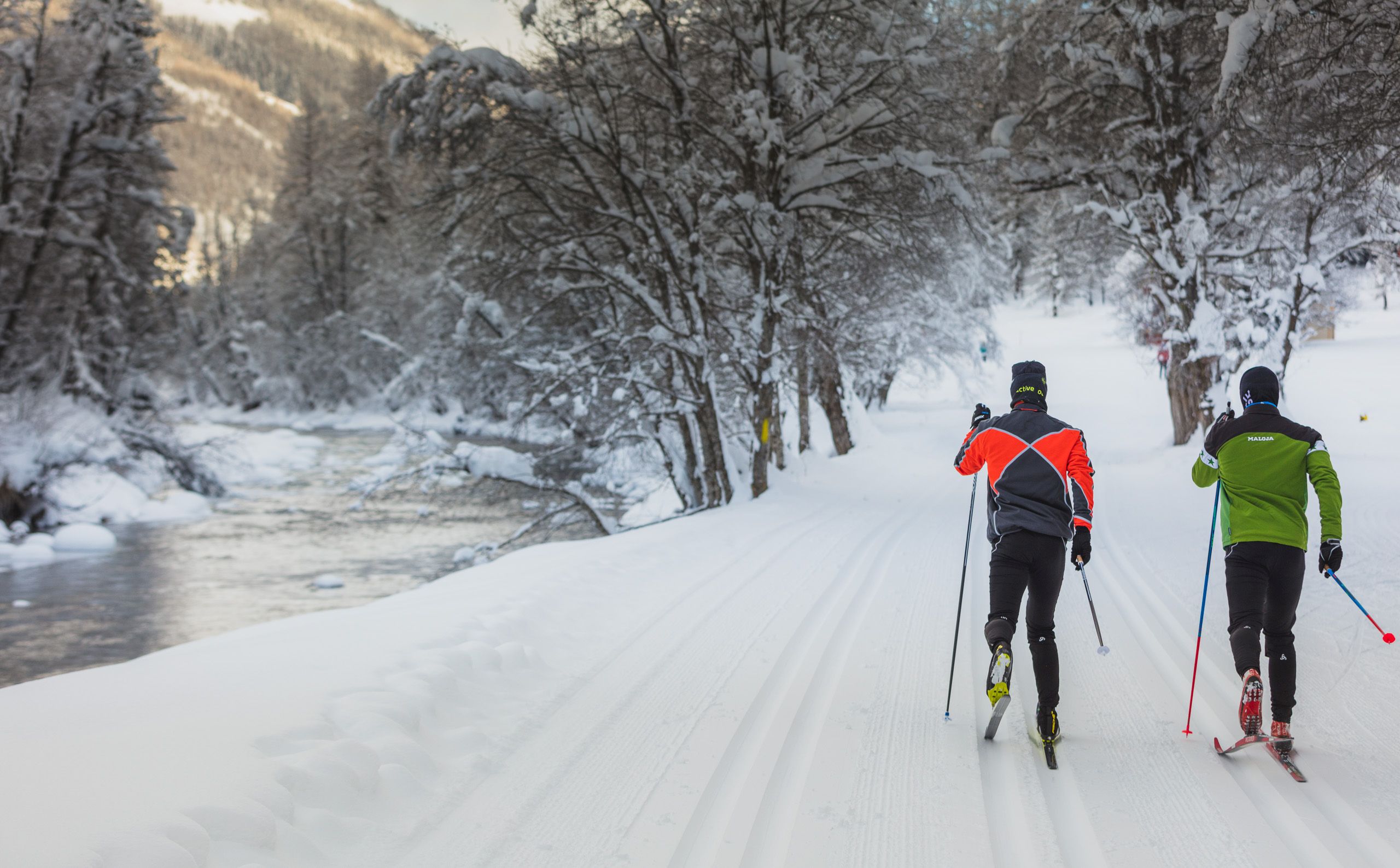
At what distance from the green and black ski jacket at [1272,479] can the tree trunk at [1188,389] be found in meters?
12.3

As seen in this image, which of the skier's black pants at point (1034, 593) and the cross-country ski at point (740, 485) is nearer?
the cross-country ski at point (740, 485)

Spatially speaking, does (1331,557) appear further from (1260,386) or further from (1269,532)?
(1260,386)

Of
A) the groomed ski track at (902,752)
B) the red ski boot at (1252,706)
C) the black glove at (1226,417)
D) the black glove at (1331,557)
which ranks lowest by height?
the groomed ski track at (902,752)

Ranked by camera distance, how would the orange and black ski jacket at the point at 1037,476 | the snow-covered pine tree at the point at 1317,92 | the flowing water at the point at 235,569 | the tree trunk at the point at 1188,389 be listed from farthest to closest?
the tree trunk at the point at 1188,389
the flowing water at the point at 235,569
the snow-covered pine tree at the point at 1317,92
the orange and black ski jacket at the point at 1037,476

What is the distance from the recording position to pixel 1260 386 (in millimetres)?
4492

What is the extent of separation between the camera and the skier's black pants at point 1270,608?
13.8 feet

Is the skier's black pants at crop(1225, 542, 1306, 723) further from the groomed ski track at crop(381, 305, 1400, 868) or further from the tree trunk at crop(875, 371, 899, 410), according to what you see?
the tree trunk at crop(875, 371, 899, 410)

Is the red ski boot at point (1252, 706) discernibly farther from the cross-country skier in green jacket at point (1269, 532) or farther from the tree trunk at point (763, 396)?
the tree trunk at point (763, 396)

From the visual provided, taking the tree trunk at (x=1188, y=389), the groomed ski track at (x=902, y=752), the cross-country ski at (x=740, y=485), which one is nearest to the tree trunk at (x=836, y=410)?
the cross-country ski at (x=740, y=485)

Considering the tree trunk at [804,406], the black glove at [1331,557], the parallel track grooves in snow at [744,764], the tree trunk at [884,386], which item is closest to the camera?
the parallel track grooves in snow at [744,764]

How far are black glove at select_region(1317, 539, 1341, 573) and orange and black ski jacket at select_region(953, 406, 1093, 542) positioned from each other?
1.08 meters

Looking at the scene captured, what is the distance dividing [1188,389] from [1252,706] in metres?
15.3

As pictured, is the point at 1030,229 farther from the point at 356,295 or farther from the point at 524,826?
the point at 524,826

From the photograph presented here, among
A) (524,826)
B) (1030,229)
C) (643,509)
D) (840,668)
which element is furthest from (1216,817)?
(1030,229)
